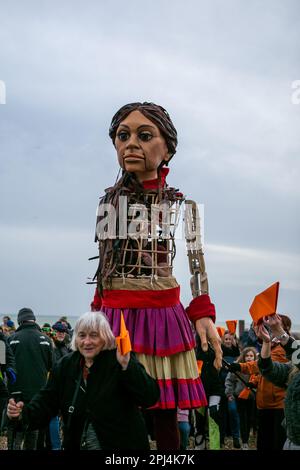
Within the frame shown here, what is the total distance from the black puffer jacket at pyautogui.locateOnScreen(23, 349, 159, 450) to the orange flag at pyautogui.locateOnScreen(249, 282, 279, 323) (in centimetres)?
101

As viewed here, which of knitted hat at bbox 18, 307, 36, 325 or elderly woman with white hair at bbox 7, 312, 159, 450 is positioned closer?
elderly woman with white hair at bbox 7, 312, 159, 450

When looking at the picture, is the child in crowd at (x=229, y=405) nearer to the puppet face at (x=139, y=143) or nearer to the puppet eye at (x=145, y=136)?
the puppet face at (x=139, y=143)

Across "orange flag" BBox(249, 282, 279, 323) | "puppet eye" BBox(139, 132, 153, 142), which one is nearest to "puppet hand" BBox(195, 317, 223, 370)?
"orange flag" BBox(249, 282, 279, 323)

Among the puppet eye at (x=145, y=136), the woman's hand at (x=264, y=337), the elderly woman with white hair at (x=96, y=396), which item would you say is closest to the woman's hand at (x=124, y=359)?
the elderly woman with white hair at (x=96, y=396)

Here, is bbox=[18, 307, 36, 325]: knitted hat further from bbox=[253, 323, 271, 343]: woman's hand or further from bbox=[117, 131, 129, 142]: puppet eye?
bbox=[253, 323, 271, 343]: woman's hand

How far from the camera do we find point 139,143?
16.9 ft

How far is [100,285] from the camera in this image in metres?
5.05

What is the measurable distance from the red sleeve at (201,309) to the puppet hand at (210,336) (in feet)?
0.10

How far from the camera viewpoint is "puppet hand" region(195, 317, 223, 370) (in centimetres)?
497

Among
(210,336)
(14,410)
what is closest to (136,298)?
(210,336)

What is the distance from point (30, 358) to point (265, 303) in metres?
3.58
